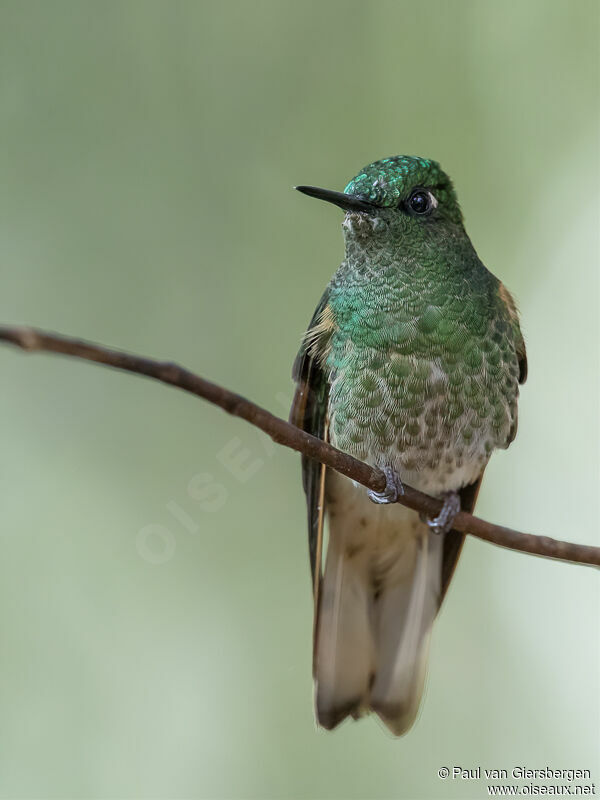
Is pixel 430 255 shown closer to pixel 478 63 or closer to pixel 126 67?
pixel 478 63

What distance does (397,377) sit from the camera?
3533mm

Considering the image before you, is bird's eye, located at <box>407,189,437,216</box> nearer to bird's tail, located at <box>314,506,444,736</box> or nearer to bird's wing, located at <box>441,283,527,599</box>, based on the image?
bird's wing, located at <box>441,283,527,599</box>

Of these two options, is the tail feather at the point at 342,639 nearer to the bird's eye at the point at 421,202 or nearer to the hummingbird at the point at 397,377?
the hummingbird at the point at 397,377

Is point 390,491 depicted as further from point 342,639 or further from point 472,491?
point 342,639

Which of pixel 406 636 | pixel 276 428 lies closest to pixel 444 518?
pixel 406 636

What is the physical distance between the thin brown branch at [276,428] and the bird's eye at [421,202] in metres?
1.16

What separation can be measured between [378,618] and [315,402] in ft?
3.99

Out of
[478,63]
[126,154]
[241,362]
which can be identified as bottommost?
[241,362]

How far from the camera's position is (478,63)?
6246 millimetres

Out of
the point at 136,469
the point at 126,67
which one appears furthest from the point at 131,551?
the point at 126,67

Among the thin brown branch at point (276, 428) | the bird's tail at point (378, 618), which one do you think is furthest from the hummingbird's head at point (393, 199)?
the bird's tail at point (378, 618)

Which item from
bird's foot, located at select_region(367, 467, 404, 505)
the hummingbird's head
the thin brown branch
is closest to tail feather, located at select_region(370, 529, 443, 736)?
the thin brown branch

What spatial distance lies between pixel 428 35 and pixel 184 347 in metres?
2.76

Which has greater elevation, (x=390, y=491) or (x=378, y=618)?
(x=390, y=491)
